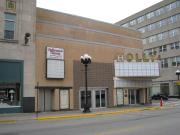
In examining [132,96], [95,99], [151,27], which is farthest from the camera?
[151,27]

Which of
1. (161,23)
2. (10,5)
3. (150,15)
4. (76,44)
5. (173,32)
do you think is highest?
(150,15)

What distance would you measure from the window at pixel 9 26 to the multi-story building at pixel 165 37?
42.6m

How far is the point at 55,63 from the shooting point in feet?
94.9

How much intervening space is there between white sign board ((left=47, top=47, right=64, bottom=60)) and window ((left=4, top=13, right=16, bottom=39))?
13.1 feet

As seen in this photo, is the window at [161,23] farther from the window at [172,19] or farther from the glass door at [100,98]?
the glass door at [100,98]

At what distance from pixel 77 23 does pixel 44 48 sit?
5518mm

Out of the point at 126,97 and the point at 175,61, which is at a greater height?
the point at 175,61

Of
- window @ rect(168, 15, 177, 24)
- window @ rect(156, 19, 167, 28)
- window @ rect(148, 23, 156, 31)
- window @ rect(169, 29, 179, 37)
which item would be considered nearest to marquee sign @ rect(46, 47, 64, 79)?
window @ rect(169, 29, 179, 37)

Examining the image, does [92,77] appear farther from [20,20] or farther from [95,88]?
[20,20]

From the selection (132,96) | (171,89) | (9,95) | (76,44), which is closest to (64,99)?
(9,95)

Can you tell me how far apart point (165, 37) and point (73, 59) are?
1582 inches

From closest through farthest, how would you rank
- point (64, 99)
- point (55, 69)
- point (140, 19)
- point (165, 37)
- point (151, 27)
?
point (55, 69)
point (64, 99)
point (165, 37)
point (151, 27)
point (140, 19)

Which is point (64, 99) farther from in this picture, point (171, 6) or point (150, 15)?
point (150, 15)

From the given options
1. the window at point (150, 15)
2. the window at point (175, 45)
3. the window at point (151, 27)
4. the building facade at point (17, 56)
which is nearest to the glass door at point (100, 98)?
the building facade at point (17, 56)
